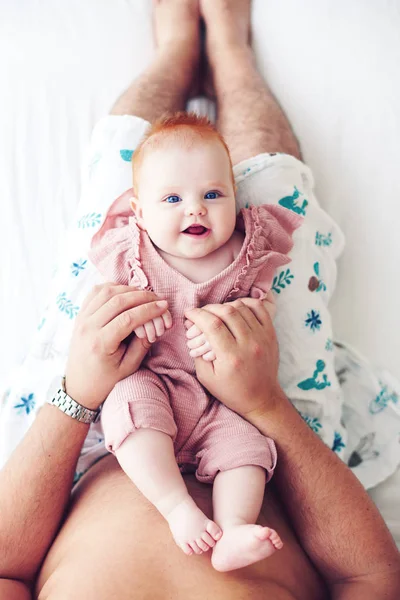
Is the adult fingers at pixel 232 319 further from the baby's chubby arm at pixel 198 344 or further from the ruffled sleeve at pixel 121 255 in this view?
the ruffled sleeve at pixel 121 255

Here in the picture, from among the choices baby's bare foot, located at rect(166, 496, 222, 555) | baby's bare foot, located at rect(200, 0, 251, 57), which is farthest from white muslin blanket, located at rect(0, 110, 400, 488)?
baby's bare foot, located at rect(200, 0, 251, 57)

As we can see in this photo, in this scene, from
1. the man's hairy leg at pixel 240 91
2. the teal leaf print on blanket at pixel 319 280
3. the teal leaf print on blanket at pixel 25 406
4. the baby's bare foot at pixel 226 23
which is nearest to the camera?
the teal leaf print on blanket at pixel 25 406

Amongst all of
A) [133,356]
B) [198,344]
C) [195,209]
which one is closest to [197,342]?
[198,344]

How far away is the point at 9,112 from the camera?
62.2 inches

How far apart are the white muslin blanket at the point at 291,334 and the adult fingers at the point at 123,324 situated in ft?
0.92

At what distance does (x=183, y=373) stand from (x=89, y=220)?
0.47 metres

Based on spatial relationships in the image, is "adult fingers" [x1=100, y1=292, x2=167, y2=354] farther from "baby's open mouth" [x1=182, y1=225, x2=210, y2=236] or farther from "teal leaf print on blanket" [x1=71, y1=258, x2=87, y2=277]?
"teal leaf print on blanket" [x1=71, y1=258, x2=87, y2=277]

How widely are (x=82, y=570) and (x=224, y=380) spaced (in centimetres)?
36

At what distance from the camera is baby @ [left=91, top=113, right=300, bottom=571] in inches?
34.0

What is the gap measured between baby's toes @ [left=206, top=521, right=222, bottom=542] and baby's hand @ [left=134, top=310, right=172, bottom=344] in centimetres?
30

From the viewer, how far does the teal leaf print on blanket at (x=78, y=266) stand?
4.05 feet

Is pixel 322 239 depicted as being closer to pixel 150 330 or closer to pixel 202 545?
pixel 150 330

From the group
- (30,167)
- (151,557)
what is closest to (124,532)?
(151,557)

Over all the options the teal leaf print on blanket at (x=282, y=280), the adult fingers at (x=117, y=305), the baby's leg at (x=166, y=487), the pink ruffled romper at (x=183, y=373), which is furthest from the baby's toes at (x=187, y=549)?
the teal leaf print on blanket at (x=282, y=280)
